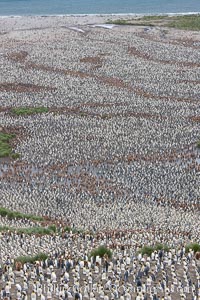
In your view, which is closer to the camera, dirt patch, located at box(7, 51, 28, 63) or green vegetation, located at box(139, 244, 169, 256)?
green vegetation, located at box(139, 244, 169, 256)

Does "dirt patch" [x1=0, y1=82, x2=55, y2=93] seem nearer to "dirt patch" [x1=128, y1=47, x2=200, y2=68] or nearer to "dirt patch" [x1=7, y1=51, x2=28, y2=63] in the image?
"dirt patch" [x1=7, y1=51, x2=28, y2=63]

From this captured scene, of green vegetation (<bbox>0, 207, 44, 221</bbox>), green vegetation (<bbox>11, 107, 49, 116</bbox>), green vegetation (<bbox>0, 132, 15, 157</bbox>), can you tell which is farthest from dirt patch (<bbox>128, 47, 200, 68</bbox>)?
green vegetation (<bbox>0, 207, 44, 221</bbox>)

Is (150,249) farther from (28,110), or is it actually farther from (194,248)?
(28,110)

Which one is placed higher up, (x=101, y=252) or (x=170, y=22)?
(x=101, y=252)

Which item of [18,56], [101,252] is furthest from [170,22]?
[101,252]

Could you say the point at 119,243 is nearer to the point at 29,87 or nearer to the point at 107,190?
the point at 107,190

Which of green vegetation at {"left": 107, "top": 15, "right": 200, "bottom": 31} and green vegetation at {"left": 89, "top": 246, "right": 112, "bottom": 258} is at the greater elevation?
green vegetation at {"left": 89, "top": 246, "right": 112, "bottom": 258}

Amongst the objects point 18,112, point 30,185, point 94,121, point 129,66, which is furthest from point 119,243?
point 129,66

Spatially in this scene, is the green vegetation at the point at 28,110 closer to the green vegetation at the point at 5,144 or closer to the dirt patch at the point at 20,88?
the green vegetation at the point at 5,144

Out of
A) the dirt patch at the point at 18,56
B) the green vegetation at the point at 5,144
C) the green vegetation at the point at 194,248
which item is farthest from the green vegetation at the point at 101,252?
the dirt patch at the point at 18,56
